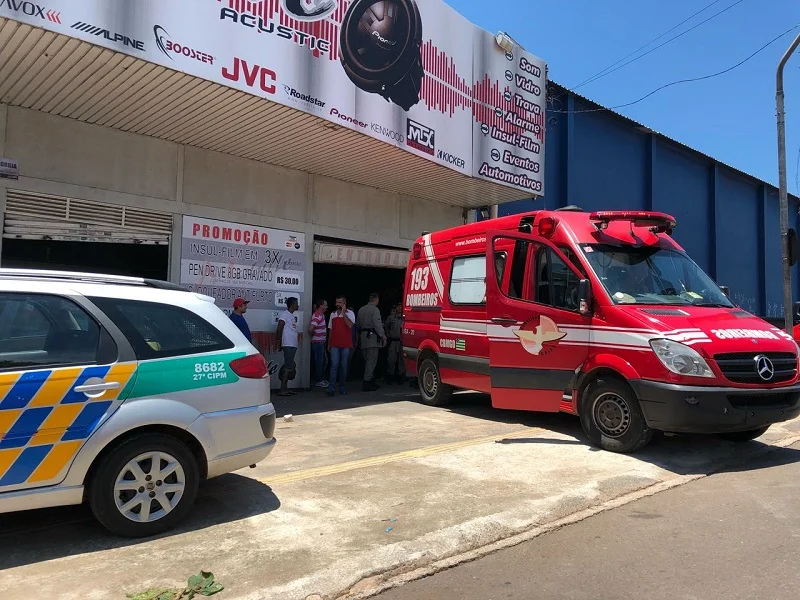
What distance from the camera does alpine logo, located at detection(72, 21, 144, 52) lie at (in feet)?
20.1

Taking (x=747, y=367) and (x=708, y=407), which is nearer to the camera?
(x=708, y=407)

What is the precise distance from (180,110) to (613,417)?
21.9 ft

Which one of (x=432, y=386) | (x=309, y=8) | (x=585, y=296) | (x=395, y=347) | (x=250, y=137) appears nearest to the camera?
(x=585, y=296)

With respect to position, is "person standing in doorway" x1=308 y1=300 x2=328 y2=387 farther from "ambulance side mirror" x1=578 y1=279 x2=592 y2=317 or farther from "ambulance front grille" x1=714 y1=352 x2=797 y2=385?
"ambulance front grille" x1=714 y1=352 x2=797 y2=385

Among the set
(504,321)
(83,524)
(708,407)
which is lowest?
(83,524)

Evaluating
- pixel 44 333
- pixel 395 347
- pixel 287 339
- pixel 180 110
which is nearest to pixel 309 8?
pixel 180 110

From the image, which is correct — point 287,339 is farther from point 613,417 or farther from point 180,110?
point 613,417

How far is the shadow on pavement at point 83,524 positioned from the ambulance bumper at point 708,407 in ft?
11.8

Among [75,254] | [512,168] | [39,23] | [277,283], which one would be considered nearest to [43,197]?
[39,23]

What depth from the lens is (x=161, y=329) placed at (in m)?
4.33

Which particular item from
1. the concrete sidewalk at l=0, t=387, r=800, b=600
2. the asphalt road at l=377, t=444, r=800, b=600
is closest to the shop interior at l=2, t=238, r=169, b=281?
the concrete sidewalk at l=0, t=387, r=800, b=600

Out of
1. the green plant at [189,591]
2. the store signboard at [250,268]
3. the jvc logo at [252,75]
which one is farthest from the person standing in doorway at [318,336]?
the green plant at [189,591]

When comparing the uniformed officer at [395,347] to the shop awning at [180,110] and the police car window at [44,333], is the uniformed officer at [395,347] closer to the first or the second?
the shop awning at [180,110]

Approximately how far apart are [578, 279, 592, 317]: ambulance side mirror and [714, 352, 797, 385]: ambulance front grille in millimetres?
1361
